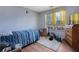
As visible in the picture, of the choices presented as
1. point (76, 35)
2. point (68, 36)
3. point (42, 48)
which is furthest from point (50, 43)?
point (76, 35)

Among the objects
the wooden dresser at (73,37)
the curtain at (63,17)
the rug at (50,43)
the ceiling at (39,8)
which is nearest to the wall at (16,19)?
the ceiling at (39,8)

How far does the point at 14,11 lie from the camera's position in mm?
1464

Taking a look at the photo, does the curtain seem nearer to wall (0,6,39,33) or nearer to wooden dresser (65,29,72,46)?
wooden dresser (65,29,72,46)

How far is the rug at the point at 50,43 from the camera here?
1502 mm

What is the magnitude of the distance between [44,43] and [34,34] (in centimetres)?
21

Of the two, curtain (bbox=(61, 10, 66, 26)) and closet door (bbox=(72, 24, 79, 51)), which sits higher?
curtain (bbox=(61, 10, 66, 26))

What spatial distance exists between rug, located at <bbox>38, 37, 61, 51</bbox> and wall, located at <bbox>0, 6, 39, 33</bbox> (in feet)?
0.73

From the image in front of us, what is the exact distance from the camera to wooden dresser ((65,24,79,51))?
4.80 feet

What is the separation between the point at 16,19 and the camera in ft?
4.88

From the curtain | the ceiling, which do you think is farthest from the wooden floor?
the ceiling

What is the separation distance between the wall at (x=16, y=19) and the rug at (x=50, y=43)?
0.73 ft

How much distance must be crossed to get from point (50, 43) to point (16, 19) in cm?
62
